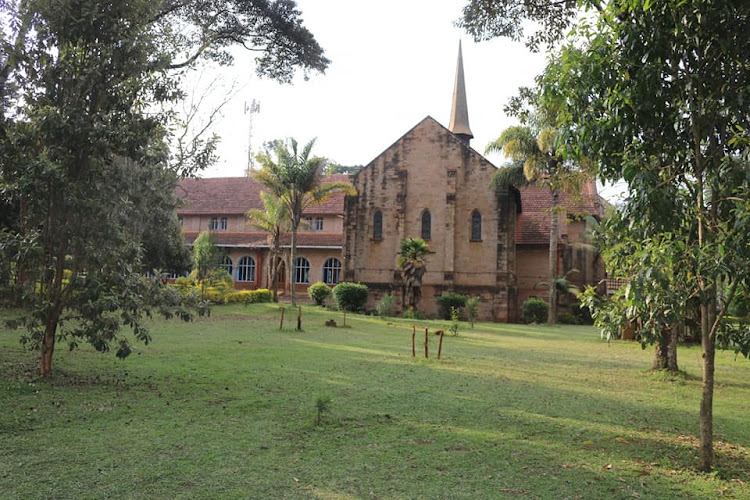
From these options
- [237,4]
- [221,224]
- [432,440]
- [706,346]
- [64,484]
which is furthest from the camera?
[221,224]

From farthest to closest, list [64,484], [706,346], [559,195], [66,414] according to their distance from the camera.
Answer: [559,195], [66,414], [706,346], [64,484]

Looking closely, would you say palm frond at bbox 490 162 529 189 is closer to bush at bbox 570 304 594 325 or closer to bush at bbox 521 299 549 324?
bush at bbox 521 299 549 324

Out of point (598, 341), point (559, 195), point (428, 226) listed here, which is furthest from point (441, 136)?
point (598, 341)

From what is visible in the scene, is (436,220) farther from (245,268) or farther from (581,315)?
(245,268)

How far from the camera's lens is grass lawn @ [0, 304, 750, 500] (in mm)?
4703

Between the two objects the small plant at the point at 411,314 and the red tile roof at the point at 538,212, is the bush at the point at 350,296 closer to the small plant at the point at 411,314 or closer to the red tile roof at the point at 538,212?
the small plant at the point at 411,314

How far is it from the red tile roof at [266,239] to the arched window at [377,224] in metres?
3.94

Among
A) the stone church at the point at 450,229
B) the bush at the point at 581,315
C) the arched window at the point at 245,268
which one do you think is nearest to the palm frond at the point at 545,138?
the stone church at the point at 450,229

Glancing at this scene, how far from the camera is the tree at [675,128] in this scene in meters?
4.80

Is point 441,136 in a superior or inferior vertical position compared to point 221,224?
superior

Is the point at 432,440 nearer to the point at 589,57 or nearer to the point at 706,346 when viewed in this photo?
the point at 706,346

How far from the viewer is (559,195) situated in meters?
29.2

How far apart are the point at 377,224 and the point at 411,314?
264 inches

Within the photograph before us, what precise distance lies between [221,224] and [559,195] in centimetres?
2175
